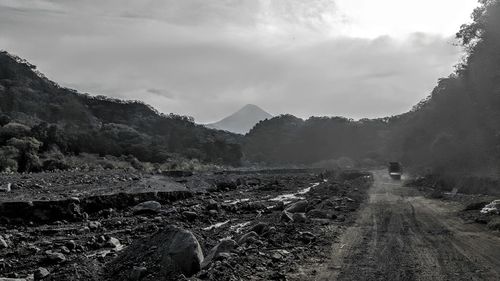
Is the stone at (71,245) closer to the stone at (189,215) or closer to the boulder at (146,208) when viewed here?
the stone at (189,215)

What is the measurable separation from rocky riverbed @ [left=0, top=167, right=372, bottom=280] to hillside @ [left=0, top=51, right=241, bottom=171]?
36.0m

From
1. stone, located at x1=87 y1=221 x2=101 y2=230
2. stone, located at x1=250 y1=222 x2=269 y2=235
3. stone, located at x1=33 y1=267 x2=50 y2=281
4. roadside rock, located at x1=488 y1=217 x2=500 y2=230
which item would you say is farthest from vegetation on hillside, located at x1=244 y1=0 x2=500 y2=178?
stone, located at x1=33 y1=267 x2=50 y2=281

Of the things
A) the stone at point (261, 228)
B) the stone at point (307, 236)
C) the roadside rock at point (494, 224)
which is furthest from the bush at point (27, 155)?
the roadside rock at point (494, 224)

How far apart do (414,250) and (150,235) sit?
761 cm

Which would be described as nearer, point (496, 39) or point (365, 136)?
point (496, 39)

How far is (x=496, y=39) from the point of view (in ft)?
148

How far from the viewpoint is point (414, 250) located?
13000mm

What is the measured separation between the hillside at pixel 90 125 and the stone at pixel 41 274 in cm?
4743

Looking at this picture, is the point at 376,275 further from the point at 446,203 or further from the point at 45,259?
the point at 446,203

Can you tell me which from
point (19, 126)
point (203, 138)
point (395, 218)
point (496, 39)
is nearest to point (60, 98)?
point (203, 138)

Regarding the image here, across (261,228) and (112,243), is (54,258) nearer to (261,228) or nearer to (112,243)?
(112,243)

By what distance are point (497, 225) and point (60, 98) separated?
12912cm

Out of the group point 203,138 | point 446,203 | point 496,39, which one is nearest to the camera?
point 446,203

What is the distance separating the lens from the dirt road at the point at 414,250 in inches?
412
